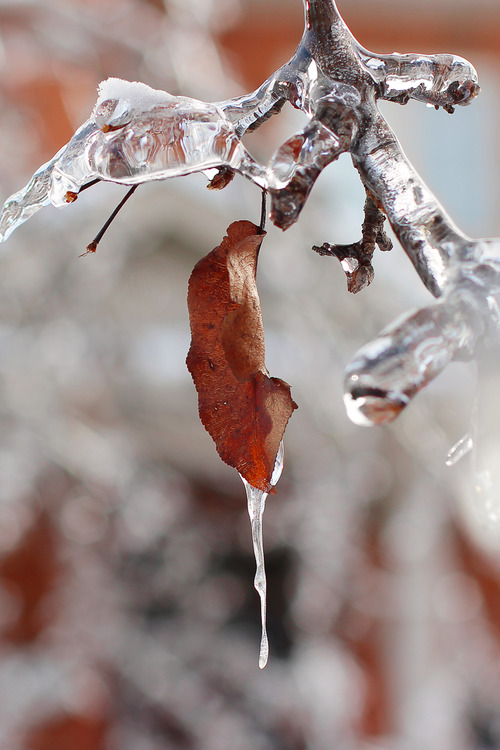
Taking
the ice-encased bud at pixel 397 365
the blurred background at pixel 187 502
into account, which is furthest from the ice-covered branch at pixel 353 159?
the blurred background at pixel 187 502

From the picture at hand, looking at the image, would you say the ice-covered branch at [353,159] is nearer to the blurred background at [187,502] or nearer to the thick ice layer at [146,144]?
the thick ice layer at [146,144]

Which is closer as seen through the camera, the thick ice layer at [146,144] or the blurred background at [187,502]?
the thick ice layer at [146,144]

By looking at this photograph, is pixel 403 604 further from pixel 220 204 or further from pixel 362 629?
pixel 220 204

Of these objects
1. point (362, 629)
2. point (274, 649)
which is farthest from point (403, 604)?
point (274, 649)

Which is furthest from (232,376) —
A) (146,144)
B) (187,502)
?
(187,502)

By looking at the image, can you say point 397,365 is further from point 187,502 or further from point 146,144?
point 187,502

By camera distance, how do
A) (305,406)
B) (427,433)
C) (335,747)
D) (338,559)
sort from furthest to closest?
(338,559) < (335,747) < (305,406) < (427,433)
